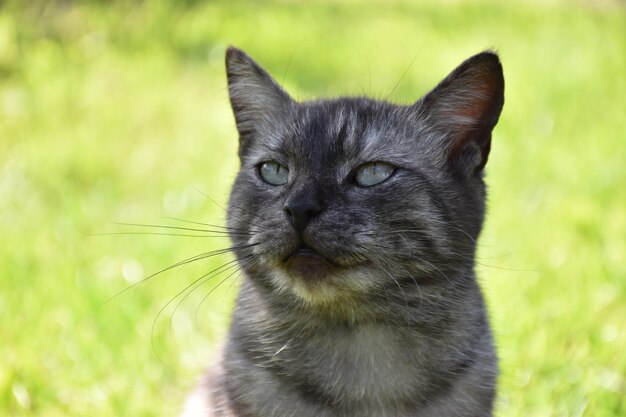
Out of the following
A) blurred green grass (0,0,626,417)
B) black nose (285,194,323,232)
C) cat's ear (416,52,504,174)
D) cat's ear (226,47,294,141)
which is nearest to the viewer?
black nose (285,194,323,232)

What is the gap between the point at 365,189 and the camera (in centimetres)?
203

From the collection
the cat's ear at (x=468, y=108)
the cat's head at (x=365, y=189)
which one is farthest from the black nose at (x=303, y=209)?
the cat's ear at (x=468, y=108)

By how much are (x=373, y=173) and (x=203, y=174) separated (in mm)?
2678

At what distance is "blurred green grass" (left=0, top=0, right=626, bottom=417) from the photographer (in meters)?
2.92

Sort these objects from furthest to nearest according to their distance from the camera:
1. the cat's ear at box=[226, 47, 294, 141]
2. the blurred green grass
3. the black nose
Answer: the blurred green grass
the cat's ear at box=[226, 47, 294, 141]
the black nose

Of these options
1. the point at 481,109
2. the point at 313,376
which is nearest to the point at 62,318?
the point at 313,376

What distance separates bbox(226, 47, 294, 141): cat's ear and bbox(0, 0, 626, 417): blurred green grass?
28cm

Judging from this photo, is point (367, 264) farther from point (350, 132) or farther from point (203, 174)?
point (203, 174)

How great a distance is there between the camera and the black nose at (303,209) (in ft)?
6.22

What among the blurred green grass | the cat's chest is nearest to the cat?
the cat's chest

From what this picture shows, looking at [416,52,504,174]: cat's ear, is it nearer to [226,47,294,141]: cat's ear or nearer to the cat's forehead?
the cat's forehead

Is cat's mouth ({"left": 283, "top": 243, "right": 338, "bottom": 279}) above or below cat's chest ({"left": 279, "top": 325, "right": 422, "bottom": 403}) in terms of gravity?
above

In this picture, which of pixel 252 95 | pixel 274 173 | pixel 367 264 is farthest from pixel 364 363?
pixel 252 95

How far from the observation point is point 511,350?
9.73 ft
